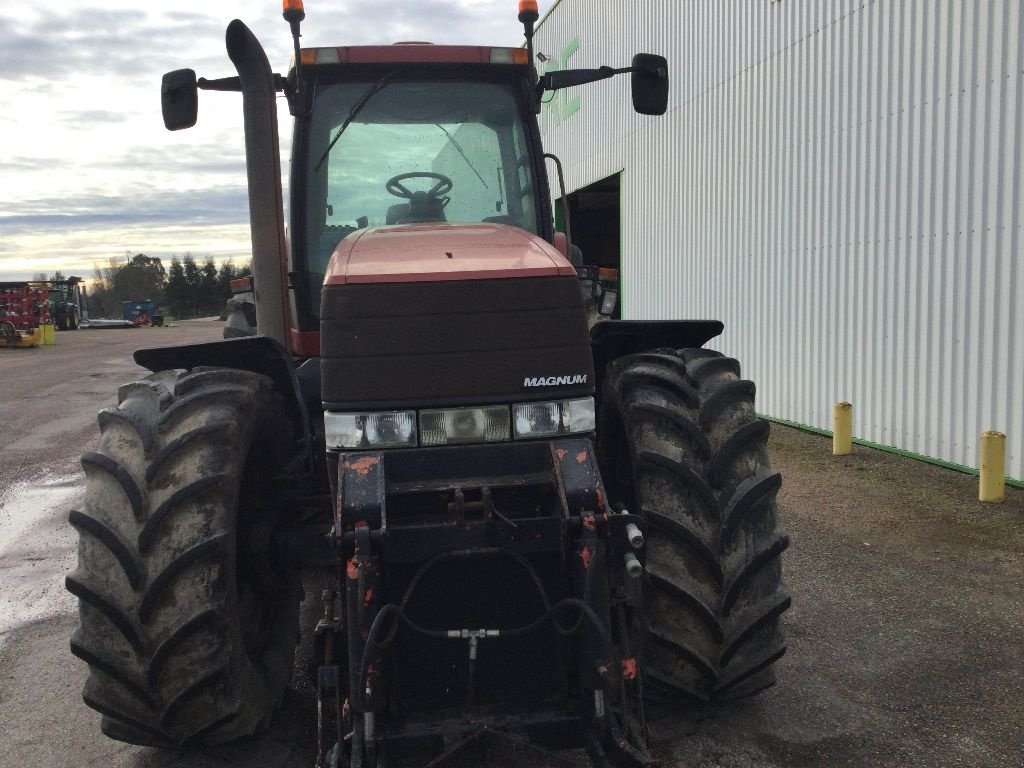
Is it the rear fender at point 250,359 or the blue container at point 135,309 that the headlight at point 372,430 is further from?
the blue container at point 135,309

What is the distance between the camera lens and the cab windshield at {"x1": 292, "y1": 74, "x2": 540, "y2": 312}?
4.14 metres

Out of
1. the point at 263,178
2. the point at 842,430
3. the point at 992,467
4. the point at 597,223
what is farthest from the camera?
the point at 597,223

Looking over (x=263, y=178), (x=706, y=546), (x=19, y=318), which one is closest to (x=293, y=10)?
(x=263, y=178)

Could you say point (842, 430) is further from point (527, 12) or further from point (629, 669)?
point (629, 669)

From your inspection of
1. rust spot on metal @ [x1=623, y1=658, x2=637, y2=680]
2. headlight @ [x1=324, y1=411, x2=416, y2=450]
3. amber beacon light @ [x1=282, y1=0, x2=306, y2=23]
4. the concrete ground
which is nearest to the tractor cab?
amber beacon light @ [x1=282, y1=0, x2=306, y2=23]

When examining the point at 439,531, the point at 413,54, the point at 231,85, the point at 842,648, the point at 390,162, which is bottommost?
the point at 842,648

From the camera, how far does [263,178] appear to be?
138 inches

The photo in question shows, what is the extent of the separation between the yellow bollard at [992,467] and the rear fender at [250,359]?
5134 mm

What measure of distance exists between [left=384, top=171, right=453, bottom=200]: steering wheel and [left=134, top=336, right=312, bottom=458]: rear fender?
1.10 metres

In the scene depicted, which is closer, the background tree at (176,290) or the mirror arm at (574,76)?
the mirror arm at (574,76)

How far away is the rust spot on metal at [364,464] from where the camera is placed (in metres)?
2.63

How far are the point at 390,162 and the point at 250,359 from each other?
1259 millimetres

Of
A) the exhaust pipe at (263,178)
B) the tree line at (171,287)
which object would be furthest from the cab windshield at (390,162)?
the tree line at (171,287)

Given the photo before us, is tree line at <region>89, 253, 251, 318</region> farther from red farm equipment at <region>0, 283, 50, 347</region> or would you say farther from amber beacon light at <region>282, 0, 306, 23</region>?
amber beacon light at <region>282, 0, 306, 23</region>
